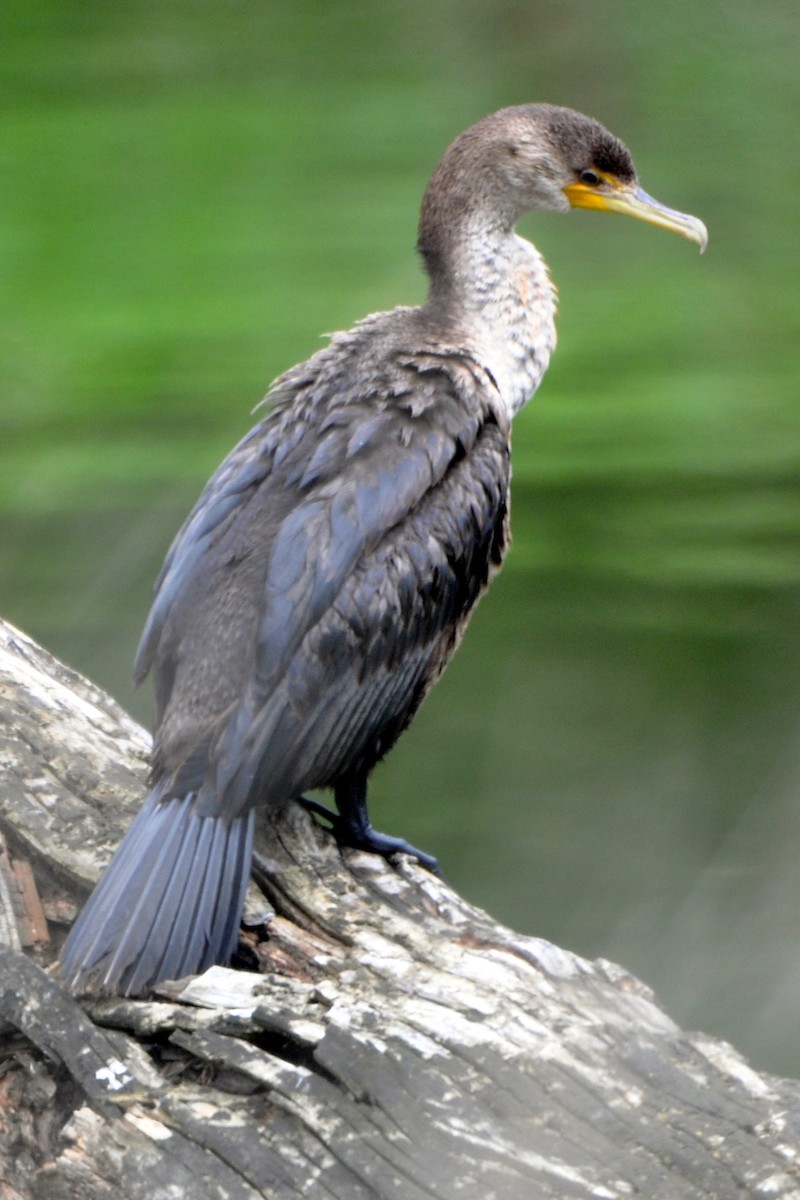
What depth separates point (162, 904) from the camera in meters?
1.39

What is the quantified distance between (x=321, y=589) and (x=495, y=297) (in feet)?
2.08

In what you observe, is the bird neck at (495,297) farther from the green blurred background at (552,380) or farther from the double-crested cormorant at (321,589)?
the green blurred background at (552,380)

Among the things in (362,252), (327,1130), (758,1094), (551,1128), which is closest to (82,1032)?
(327,1130)

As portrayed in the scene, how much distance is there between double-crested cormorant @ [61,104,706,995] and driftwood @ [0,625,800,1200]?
73 millimetres

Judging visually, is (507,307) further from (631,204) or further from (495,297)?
(631,204)

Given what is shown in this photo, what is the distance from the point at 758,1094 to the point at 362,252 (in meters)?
0.86

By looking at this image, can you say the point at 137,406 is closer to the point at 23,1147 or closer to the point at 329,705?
the point at 329,705

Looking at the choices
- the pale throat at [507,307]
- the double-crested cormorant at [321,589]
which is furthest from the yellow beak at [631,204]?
the pale throat at [507,307]

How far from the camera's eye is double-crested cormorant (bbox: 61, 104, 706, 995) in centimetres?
142

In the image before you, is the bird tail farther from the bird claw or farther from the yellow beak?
the yellow beak

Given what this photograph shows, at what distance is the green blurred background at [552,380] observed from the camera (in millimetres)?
1316

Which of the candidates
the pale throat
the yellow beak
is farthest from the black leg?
the yellow beak

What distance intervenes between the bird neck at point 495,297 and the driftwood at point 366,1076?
79 centimetres

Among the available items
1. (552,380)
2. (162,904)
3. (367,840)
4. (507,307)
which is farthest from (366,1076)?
(507,307)
